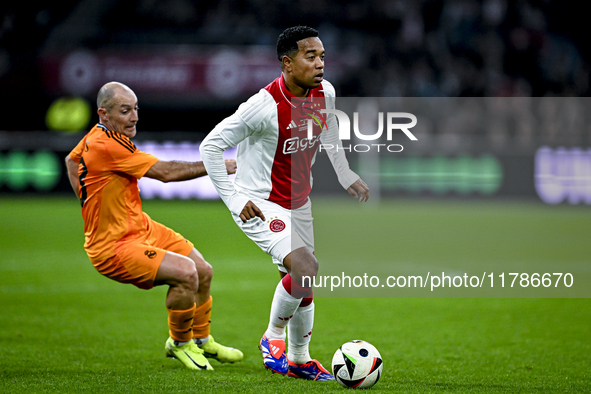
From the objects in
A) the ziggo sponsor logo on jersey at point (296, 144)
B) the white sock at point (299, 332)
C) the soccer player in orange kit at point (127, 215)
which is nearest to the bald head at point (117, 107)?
the soccer player in orange kit at point (127, 215)

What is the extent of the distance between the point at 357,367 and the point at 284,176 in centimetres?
129

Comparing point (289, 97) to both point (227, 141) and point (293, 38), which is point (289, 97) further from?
point (227, 141)

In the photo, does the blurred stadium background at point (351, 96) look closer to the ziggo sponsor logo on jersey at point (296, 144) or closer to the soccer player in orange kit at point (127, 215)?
the soccer player in orange kit at point (127, 215)

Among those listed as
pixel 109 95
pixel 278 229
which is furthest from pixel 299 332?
pixel 109 95

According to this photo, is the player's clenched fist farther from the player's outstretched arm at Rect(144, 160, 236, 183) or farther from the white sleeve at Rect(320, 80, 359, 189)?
the white sleeve at Rect(320, 80, 359, 189)

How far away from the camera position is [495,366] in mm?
4875

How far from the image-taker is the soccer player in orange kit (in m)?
4.61

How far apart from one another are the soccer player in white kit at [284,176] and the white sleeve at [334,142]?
0.23ft

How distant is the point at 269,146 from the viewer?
460 cm

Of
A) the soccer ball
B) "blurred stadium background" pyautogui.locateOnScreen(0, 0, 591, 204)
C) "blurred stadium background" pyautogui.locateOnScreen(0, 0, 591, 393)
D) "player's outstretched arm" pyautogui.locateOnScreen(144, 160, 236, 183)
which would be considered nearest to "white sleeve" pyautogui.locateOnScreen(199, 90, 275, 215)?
"player's outstretched arm" pyautogui.locateOnScreen(144, 160, 236, 183)

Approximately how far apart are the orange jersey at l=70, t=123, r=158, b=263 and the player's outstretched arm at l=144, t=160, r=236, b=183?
55 millimetres

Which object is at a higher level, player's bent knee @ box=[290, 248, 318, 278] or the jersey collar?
the jersey collar

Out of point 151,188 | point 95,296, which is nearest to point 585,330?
point 95,296

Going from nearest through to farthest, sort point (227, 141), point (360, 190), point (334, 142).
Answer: point (227, 141) → point (360, 190) → point (334, 142)
